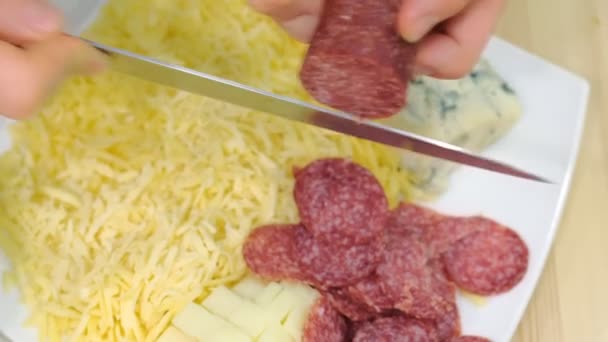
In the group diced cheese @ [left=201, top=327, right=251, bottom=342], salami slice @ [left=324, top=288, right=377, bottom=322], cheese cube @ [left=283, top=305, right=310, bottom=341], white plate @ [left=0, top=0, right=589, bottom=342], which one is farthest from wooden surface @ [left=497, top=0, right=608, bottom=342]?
diced cheese @ [left=201, top=327, right=251, bottom=342]

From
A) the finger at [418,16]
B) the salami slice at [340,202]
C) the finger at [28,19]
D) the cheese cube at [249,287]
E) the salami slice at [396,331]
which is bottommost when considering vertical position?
the salami slice at [396,331]

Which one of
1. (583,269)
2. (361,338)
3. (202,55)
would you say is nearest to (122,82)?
(202,55)

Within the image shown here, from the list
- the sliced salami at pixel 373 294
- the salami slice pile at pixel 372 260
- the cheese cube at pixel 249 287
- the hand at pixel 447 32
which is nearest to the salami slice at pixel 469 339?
the salami slice pile at pixel 372 260

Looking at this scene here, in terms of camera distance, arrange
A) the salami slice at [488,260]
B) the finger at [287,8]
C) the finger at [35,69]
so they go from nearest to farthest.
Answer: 1. the finger at [35,69]
2. the finger at [287,8]
3. the salami slice at [488,260]

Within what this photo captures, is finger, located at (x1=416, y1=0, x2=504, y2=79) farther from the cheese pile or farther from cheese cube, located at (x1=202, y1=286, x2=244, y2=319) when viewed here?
cheese cube, located at (x1=202, y1=286, x2=244, y2=319)

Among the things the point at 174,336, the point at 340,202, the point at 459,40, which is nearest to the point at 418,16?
the point at 459,40

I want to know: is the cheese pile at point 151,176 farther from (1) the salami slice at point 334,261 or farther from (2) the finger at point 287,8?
(2) the finger at point 287,8
